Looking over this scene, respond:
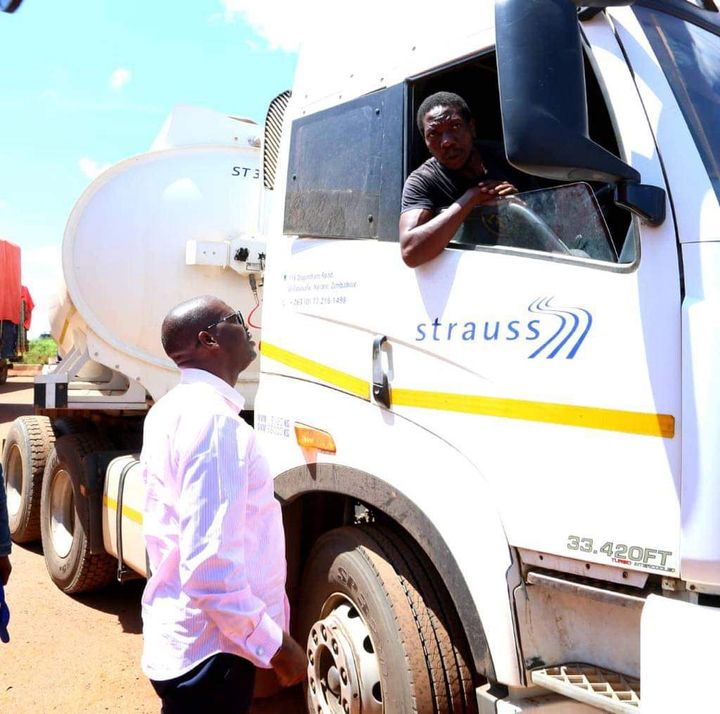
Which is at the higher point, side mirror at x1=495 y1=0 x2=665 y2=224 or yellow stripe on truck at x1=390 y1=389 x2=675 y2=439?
side mirror at x1=495 y1=0 x2=665 y2=224

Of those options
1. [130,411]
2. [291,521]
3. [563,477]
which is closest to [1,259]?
[130,411]

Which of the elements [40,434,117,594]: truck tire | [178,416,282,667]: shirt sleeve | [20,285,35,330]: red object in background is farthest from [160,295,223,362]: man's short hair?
[20,285,35,330]: red object in background

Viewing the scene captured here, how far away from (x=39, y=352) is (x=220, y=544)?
38.2 metres

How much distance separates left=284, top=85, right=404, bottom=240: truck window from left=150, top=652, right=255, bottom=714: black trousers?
1.49 meters

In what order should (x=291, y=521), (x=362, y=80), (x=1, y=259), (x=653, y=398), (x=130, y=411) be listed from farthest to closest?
(x=1, y=259) < (x=130, y=411) < (x=291, y=521) < (x=362, y=80) < (x=653, y=398)

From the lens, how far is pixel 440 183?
2.65 metres

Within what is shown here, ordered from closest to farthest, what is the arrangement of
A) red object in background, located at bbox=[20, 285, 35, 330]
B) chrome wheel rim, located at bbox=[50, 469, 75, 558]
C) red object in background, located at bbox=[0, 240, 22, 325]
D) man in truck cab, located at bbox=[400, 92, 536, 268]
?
man in truck cab, located at bbox=[400, 92, 536, 268] → chrome wheel rim, located at bbox=[50, 469, 75, 558] → red object in background, located at bbox=[0, 240, 22, 325] → red object in background, located at bbox=[20, 285, 35, 330]

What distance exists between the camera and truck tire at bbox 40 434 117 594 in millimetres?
5133

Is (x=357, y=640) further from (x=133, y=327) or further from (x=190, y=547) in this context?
(x=133, y=327)

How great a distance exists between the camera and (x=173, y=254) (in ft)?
16.4

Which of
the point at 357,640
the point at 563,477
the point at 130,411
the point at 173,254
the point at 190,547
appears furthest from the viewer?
the point at 130,411

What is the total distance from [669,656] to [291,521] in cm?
171

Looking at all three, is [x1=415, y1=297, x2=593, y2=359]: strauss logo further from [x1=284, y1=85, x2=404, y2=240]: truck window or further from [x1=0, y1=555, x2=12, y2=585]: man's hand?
[x1=0, y1=555, x2=12, y2=585]: man's hand

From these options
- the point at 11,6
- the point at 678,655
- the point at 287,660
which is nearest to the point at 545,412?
the point at 678,655
